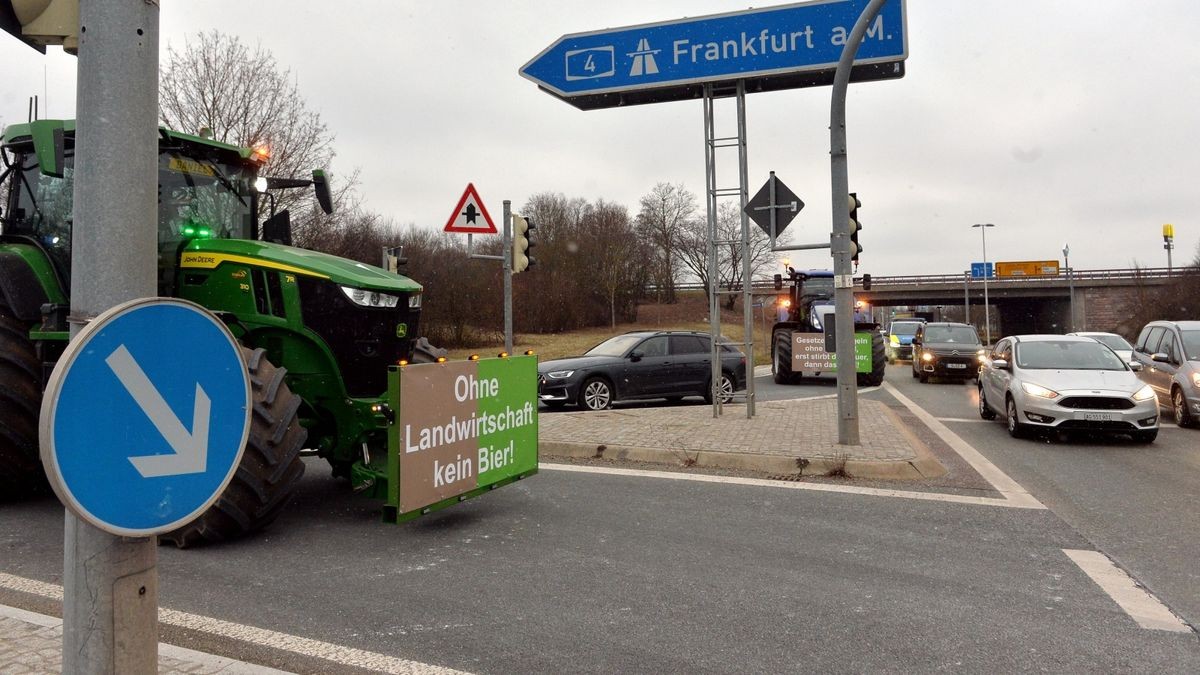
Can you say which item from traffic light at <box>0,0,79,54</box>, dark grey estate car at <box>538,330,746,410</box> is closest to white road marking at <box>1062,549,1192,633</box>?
traffic light at <box>0,0,79,54</box>

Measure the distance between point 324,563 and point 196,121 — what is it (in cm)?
1970

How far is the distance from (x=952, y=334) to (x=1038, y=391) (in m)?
12.9

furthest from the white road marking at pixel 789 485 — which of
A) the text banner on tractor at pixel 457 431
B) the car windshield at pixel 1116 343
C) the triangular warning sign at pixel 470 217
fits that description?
the car windshield at pixel 1116 343

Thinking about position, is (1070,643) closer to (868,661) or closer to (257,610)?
(868,661)

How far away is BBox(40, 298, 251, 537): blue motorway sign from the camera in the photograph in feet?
5.54

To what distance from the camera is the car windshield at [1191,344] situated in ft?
38.5

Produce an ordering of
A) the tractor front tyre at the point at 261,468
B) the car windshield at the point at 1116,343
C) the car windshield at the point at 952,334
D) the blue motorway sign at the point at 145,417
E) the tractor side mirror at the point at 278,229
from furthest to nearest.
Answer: the car windshield at the point at 952,334 → the car windshield at the point at 1116,343 → the tractor side mirror at the point at 278,229 → the tractor front tyre at the point at 261,468 → the blue motorway sign at the point at 145,417

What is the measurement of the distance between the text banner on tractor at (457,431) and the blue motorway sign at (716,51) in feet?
22.6

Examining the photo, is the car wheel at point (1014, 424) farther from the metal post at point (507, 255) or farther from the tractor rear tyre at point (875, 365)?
the tractor rear tyre at point (875, 365)

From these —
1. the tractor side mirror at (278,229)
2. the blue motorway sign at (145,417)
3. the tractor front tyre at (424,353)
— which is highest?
the tractor side mirror at (278,229)

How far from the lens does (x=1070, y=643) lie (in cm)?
353

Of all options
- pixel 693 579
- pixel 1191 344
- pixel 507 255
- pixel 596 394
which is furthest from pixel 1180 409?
pixel 693 579

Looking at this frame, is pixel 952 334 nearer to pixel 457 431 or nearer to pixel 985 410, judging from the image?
pixel 985 410

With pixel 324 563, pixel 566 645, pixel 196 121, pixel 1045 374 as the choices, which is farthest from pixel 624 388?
pixel 196 121
